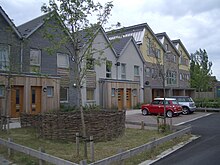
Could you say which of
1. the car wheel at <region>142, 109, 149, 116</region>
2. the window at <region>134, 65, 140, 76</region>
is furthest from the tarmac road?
the window at <region>134, 65, 140, 76</region>

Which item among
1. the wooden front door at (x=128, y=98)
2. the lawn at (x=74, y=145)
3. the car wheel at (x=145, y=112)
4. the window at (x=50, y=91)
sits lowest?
the lawn at (x=74, y=145)

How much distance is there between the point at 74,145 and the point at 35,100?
10.1 metres

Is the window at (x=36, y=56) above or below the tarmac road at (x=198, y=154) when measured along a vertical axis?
above

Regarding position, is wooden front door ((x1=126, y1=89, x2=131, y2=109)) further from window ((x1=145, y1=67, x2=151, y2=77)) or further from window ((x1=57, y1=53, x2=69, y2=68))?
window ((x1=57, y1=53, x2=69, y2=68))

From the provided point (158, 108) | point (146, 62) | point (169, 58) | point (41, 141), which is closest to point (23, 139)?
point (41, 141)

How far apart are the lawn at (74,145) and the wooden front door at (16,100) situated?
4.71 metres

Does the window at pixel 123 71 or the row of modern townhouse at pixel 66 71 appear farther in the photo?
the window at pixel 123 71

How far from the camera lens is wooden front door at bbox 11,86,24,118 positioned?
57.0 ft

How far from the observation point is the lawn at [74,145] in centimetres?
785

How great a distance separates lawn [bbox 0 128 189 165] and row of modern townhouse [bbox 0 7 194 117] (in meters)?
2.27

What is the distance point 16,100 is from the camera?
58.0 ft

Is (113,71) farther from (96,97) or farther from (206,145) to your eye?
(206,145)

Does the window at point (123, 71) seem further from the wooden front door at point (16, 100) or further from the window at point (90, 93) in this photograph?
the wooden front door at point (16, 100)

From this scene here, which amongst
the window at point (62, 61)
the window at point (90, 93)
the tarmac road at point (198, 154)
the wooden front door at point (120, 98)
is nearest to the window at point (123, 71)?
the wooden front door at point (120, 98)
